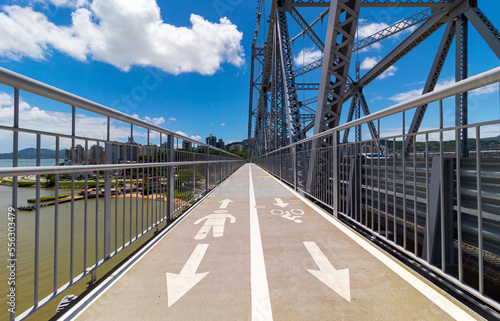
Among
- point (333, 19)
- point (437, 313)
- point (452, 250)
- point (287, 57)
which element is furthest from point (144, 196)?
point (287, 57)

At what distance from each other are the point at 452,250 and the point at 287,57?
11.9 m

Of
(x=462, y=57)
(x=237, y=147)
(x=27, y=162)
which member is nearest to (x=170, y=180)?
(x=27, y=162)

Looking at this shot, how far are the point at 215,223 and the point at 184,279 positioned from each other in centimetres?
162

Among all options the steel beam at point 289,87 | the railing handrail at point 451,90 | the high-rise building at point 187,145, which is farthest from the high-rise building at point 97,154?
the steel beam at point 289,87

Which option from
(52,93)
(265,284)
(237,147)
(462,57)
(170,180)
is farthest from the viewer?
(237,147)

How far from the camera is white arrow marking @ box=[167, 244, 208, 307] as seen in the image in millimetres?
1700

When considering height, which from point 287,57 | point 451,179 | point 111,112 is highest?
point 287,57

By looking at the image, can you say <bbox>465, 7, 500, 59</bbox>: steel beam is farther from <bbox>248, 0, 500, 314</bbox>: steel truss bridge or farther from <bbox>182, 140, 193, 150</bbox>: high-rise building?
<bbox>182, 140, 193, 150</bbox>: high-rise building

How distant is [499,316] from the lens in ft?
4.52

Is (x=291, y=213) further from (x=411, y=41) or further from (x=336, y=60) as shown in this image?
(x=411, y=41)

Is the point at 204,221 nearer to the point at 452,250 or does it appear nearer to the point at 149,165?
the point at 149,165

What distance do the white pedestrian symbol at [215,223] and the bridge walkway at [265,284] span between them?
0.06 m

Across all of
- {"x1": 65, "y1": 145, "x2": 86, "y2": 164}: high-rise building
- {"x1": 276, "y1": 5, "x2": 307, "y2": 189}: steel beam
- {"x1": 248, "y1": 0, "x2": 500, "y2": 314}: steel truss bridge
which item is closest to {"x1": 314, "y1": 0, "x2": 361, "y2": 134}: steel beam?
{"x1": 248, "y1": 0, "x2": 500, "y2": 314}: steel truss bridge

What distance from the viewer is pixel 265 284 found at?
182 cm
